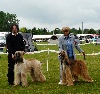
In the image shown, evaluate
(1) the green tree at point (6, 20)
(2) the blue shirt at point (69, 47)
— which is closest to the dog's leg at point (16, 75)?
(2) the blue shirt at point (69, 47)

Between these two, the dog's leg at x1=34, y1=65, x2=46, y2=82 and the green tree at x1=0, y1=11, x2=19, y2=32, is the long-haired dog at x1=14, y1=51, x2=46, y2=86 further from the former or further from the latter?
the green tree at x1=0, y1=11, x2=19, y2=32

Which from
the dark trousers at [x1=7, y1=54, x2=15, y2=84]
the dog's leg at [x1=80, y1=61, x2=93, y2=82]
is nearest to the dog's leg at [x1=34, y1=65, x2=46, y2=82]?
the dark trousers at [x1=7, y1=54, x2=15, y2=84]

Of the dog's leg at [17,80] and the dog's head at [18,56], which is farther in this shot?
the dog's leg at [17,80]

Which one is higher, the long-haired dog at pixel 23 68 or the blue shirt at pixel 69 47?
the blue shirt at pixel 69 47

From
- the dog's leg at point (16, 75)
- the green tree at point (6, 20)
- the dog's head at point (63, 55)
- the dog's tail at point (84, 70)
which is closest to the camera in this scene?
the dog's head at point (63, 55)

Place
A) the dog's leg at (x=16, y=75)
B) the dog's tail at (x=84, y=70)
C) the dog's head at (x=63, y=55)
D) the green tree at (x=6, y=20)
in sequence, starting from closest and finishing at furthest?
the dog's head at (x=63, y=55) < the dog's leg at (x=16, y=75) < the dog's tail at (x=84, y=70) < the green tree at (x=6, y=20)

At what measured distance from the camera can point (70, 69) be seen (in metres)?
9.20

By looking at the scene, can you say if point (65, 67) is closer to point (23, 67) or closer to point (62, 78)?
point (62, 78)

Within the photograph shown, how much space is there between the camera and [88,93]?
26.7ft

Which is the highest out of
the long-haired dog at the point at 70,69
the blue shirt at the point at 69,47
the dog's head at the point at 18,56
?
the blue shirt at the point at 69,47

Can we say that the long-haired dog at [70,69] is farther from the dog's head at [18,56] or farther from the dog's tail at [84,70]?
the dog's head at [18,56]

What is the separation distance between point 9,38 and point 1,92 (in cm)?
167

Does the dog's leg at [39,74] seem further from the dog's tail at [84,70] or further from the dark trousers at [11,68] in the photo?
the dog's tail at [84,70]

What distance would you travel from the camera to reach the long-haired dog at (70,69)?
9008mm
